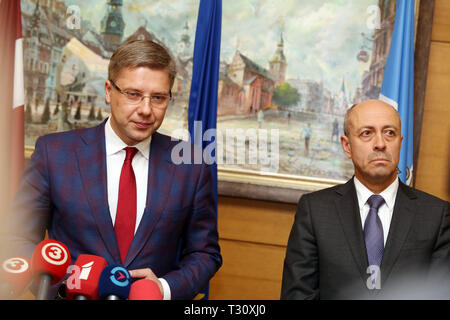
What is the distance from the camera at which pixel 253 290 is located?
3.94 m

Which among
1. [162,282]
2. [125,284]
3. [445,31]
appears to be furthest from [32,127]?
[445,31]

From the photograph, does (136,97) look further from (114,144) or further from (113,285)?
(113,285)

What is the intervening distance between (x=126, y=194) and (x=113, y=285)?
2.48ft

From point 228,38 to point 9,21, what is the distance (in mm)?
1640

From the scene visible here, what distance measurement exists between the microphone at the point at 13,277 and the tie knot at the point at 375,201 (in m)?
1.52

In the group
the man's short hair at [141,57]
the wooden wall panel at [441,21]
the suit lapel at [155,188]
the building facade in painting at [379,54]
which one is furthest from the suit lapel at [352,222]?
the wooden wall panel at [441,21]

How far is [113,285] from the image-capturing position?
1.49m

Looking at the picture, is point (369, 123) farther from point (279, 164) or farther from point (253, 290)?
→ point (253, 290)

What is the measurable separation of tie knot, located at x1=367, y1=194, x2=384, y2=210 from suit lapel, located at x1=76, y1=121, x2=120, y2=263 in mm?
1192

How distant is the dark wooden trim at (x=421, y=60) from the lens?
12.1 ft

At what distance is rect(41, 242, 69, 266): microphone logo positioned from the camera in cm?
146

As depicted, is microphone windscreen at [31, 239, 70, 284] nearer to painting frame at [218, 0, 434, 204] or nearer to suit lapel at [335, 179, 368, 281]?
suit lapel at [335, 179, 368, 281]

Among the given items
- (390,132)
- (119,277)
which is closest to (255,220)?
(390,132)

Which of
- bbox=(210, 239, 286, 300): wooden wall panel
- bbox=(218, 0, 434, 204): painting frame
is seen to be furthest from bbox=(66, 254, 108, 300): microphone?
bbox=(210, 239, 286, 300): wooden wall panel
